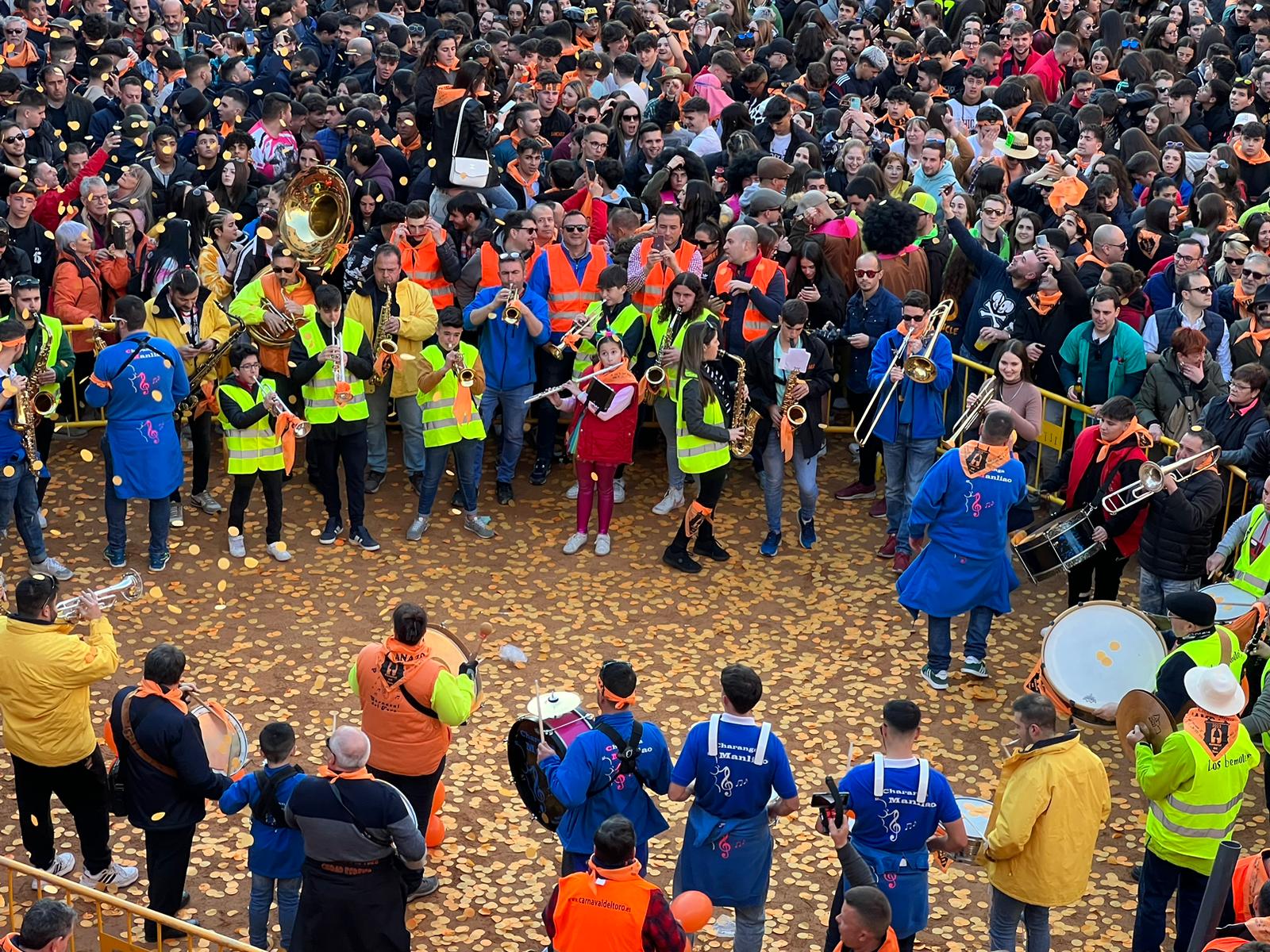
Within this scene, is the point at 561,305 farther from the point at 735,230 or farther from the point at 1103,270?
the point at 1103,270

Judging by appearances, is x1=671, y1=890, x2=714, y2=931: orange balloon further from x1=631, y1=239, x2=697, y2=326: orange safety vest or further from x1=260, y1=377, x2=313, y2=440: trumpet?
x1=631, y1=239, x2=697, y2=326: orange safety vest

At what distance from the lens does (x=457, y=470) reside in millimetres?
13156

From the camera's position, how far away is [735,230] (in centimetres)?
1307

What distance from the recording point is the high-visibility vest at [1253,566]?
984 centimetres

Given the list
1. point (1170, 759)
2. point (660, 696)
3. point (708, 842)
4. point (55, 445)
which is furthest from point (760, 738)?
point (55, 445)

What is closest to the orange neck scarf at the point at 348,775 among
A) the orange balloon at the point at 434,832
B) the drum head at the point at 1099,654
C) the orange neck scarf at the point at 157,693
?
the orange neck scarf at the point at 157,693

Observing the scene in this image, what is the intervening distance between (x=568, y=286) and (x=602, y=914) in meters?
7.26

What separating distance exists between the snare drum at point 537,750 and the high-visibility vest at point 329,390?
471 cm

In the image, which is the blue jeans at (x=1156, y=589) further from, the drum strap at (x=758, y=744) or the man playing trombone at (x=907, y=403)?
the drum strap at (x=758, y=744)

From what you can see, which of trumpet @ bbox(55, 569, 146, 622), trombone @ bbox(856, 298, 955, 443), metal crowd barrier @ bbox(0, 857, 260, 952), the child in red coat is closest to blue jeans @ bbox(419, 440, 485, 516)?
the child in red coat

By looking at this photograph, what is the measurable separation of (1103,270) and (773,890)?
18.9 ft

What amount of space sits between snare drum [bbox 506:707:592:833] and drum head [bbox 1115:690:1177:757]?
2.81 m

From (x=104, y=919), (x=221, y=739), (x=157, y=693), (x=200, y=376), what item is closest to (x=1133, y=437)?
(x=221, y=739)

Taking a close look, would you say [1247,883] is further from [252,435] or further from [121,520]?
[121,520]
